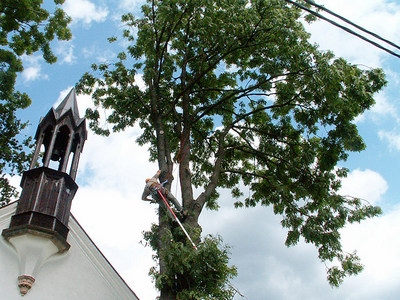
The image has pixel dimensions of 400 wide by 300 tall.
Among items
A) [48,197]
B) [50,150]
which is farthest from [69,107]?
[48,197]

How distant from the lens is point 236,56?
14.0 metres

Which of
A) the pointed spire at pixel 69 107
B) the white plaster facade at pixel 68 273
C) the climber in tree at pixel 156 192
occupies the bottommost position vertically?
the white plaster facade at pixel 68 273

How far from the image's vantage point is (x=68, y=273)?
9.76 metres

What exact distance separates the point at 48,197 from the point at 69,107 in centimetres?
346

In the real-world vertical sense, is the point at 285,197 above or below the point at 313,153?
below

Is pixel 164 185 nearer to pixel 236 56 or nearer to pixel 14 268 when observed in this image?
pixel 14 268

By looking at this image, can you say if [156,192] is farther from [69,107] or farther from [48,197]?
[69,107]

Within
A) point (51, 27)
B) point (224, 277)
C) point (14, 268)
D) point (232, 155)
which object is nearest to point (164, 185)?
point (224, 277)

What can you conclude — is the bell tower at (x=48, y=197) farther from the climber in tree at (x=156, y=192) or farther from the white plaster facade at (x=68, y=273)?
the climber in tree at (x=156, y=192)

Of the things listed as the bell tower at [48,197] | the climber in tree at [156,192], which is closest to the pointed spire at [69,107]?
the bell tower at [48,197]

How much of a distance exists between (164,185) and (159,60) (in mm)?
5179

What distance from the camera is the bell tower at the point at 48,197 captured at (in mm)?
9379

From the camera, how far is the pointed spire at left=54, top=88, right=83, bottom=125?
12518 millimetres

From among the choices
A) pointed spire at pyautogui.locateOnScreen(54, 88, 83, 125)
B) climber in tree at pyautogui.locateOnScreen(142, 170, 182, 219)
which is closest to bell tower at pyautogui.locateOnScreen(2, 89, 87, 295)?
pointed spire at pyautogui.locateOnScreen(54, 88, 83, 125)
